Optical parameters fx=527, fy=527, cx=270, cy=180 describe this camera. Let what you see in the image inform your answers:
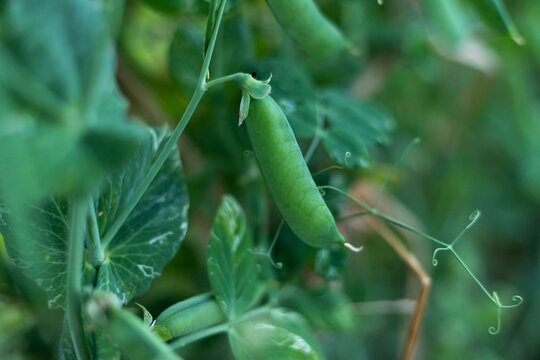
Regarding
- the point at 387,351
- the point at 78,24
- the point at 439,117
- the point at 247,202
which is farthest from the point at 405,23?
the point at 78,24

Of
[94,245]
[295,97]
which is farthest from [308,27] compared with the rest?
[94,245]

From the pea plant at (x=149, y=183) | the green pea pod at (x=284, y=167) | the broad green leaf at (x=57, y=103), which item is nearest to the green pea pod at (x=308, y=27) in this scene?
the pea plant at (x=149, y=183)

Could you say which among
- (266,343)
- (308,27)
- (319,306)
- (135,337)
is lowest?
(319,306)

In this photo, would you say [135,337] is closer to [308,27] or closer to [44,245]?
[44,245]

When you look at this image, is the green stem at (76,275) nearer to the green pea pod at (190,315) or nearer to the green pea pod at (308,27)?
the green pea pod at (190,315)

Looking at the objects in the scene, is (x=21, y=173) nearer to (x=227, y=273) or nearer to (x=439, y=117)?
(x=227, y=273)

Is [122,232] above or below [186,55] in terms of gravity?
below
